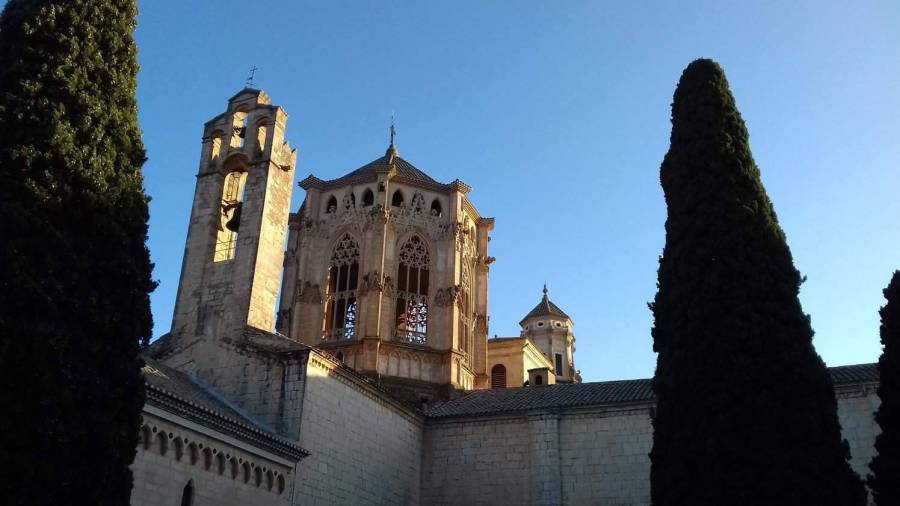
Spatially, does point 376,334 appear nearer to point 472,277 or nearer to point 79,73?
point 472,277

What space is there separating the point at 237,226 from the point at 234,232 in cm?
19

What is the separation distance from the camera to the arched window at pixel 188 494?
47.3ft

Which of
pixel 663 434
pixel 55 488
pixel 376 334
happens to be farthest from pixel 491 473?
pixel 55 488

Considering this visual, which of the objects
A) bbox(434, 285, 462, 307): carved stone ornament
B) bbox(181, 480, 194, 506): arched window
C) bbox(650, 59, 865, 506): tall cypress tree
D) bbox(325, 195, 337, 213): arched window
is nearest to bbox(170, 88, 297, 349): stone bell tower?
bbox(181, 480, 194, 506): arched window

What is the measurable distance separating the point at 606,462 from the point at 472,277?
10.2 metres

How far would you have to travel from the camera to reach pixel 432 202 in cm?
2870

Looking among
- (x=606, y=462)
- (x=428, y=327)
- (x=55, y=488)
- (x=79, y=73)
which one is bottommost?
(x=55, y=488)

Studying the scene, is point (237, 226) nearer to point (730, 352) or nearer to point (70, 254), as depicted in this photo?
point (70, 254)

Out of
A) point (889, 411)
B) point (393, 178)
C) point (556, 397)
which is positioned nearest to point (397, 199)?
point (393, 178)

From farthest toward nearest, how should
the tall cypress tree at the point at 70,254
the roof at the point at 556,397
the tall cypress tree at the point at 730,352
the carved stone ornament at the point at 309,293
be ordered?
the carved stone ornament at the point at 309,293
the roof at the point at 556,397
the tall cypress tree at the point at 730,352
the tall cypress tree at the point at 70,254

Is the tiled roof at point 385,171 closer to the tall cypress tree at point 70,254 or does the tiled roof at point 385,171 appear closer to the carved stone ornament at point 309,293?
the carved stone ornament at point 309,293

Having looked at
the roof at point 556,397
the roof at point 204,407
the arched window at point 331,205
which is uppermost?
the arched window at point 331,205

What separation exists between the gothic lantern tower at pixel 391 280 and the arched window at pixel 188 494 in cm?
1026

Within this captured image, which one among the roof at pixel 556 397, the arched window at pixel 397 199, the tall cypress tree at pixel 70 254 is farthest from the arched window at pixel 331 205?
the tall cypress tree at pixel 70 254
